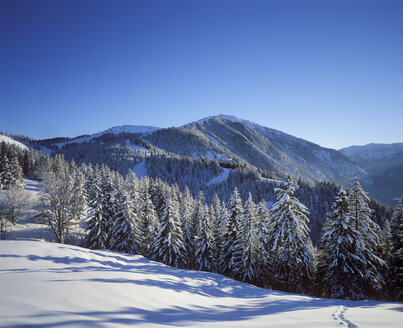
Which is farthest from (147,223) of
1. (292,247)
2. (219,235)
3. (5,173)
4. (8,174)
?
(5,173)

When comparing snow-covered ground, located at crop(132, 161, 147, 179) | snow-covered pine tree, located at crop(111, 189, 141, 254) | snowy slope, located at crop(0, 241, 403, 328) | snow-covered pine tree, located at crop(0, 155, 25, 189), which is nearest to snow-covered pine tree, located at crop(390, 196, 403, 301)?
snowy slope, located at crop(0, 241, 403, 328)

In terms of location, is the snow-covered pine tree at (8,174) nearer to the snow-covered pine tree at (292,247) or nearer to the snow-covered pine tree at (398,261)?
the snow-covered pine tree at (292,247)

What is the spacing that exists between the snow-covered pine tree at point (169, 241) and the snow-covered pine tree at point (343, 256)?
1780 cm

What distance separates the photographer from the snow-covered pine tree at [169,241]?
91.5ft

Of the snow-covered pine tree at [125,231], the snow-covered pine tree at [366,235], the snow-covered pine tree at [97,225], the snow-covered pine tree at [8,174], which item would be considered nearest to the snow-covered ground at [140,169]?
the snow-covered pine tree at [8,174]

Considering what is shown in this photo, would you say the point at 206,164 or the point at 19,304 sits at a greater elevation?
the point at 206,164

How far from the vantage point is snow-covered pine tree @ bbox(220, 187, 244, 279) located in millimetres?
24906

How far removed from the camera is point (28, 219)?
4122 cm

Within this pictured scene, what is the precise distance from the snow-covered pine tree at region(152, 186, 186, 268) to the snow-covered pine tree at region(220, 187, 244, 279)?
633cm

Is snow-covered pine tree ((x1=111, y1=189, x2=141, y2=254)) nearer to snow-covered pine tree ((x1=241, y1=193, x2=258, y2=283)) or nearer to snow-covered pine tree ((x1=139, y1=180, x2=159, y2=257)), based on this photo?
snow-covered pine tree ((x1=139, y1=180, x2=159, y2=257))

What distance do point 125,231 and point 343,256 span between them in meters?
26.1

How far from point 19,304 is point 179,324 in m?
4.17

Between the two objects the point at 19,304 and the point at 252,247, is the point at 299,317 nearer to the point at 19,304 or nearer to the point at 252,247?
the point at 19,304

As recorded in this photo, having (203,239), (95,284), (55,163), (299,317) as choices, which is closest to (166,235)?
(203,239)
